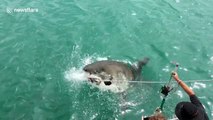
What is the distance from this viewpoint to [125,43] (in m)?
13.8

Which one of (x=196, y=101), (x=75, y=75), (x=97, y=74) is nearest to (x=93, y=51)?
(x=75, y=75)

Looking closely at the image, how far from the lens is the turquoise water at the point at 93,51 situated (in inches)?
405

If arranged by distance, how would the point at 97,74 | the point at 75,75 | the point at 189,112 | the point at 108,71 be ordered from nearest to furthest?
the point at 189,112
the point at 97,74
the point at 108,71
the point at 75,75

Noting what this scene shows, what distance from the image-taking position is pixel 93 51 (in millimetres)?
12984

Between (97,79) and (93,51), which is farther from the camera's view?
(93,51)


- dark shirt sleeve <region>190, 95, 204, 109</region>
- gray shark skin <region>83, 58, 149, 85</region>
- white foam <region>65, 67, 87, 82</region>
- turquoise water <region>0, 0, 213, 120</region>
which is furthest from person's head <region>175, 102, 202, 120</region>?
white foam <region>65, 67, 87, 82</region>

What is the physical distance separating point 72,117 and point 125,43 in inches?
205

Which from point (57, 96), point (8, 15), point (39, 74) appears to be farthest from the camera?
point (8, 15)

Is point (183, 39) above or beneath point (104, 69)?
beneath

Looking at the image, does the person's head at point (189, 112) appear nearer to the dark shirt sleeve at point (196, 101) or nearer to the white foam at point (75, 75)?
the dark shirt sleeve at point (196, 101)

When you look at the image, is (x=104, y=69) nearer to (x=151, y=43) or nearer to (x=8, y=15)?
(x=151, y=43)

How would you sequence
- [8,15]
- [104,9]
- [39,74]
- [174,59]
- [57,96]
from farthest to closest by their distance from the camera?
1. [104,9]
2. [8,15]
3. [174,59]
4. [39,74]
5. [57,96]

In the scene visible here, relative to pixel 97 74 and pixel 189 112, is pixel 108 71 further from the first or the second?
pixel 189 112

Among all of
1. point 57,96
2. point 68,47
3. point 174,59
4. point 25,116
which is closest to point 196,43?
point 174,59
